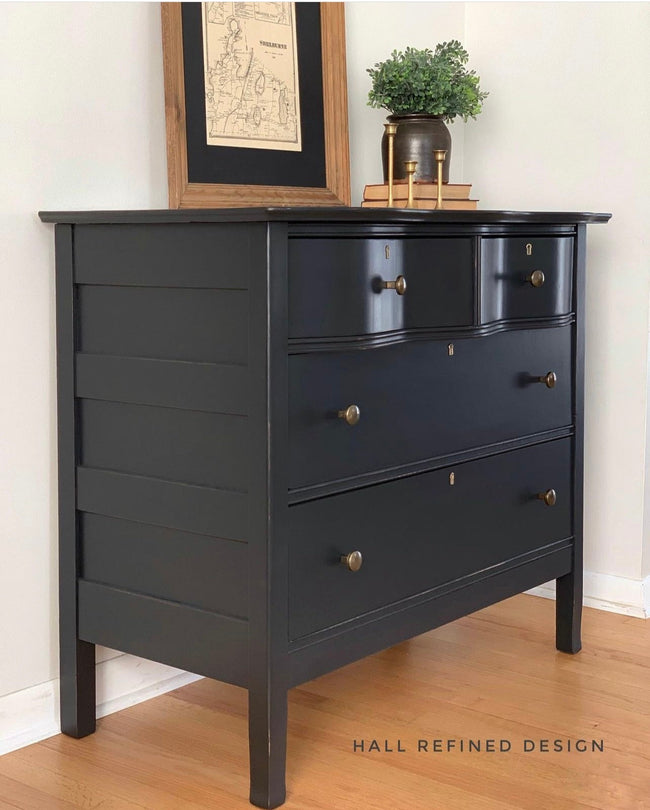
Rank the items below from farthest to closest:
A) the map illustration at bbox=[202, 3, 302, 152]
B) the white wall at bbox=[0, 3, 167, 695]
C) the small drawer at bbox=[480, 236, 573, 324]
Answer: the map illustration at bbox=[202, 3, 302, 152] → the small drawer at bbox=[480, 236, 573, 324] → the white wall at bbox=[0, 3, 167, 695]

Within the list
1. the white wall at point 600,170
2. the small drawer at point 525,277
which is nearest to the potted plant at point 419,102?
the small drawer at point 525,277

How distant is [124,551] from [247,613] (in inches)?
12.1

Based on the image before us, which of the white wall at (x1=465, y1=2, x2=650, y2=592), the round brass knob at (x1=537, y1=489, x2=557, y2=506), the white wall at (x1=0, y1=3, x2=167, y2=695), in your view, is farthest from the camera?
→ the white wall at (x1=465, y1=2, x2=650, y2=592)

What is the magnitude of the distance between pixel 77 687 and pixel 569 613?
116cm

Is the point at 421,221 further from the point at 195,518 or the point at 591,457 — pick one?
the point at 591,457

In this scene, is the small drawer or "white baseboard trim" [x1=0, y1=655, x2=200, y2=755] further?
the small drawer

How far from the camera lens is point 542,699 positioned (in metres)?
2.29

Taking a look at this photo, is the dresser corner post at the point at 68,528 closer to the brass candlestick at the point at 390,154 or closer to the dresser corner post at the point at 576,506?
the brass candlestick at the point at 390,154

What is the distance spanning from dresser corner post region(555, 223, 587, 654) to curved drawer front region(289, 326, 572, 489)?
0.14 feet

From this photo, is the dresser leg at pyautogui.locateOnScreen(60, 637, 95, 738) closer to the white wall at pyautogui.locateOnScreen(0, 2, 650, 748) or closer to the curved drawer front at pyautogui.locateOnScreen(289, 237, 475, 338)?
the white wall at pyautogui.locateOnScreen(0, 2, 650, 748)

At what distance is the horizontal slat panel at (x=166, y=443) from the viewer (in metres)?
1.82

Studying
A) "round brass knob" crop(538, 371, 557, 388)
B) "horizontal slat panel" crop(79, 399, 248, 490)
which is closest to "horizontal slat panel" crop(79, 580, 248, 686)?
"horizontal slat panel" crop(79, 399, 248, 490)

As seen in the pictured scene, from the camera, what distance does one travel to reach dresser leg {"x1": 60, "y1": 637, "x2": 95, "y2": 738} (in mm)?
2072

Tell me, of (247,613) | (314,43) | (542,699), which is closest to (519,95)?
(314,43)
